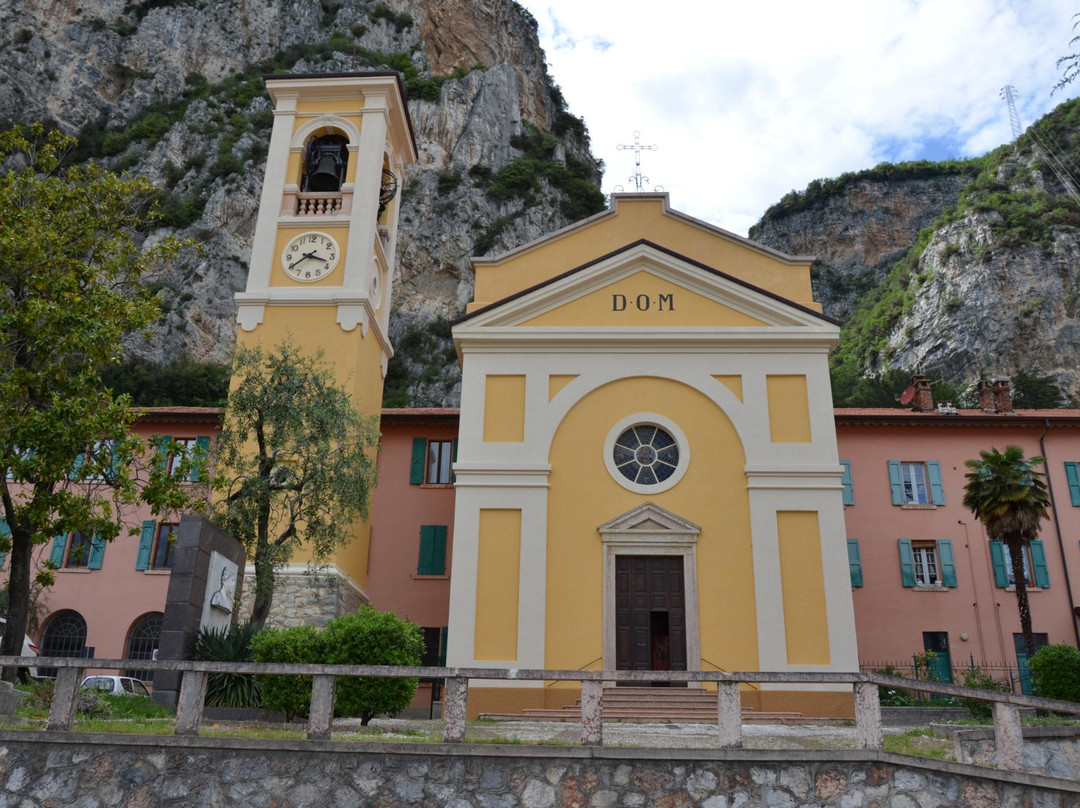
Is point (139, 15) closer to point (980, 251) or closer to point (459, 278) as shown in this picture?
point (459, 278)

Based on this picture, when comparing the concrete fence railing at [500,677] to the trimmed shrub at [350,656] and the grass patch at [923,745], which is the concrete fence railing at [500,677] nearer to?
the grass patch at [923,745]

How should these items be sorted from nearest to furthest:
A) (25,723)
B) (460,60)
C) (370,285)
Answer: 1. (25,723)
2. (370,285)
3. (460,60)

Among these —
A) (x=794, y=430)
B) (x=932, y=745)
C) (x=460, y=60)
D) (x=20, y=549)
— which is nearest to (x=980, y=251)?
(x=460, y=60)

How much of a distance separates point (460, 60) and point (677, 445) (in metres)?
63.8

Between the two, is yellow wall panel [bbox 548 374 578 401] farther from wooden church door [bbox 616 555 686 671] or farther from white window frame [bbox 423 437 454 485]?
white window frame [bbox 423 437 454 485]

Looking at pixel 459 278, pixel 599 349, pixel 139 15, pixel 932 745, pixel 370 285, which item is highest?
pixel 139 15

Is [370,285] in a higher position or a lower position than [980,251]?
lower

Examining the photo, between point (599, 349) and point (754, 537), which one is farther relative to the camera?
point (599, 349)

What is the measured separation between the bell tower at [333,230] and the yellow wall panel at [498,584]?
4.66m

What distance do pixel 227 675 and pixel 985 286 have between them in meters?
57.5

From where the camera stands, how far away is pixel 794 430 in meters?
19.1

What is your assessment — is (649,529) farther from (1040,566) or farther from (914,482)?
(1040,566)

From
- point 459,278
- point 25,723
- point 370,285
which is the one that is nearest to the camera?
point 25,723

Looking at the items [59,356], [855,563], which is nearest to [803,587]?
[855,563]
